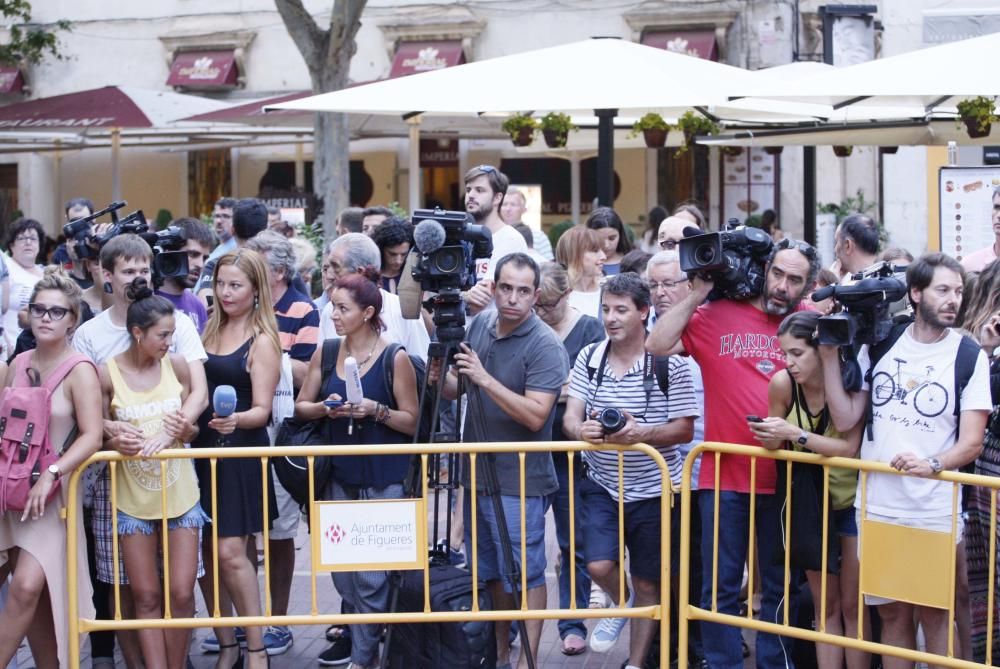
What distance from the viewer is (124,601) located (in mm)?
Result: 6363

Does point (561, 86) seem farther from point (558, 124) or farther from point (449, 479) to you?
point (449, 479)

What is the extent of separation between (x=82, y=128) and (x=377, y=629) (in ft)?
41.3

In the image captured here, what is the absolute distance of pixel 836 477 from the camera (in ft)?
18.2

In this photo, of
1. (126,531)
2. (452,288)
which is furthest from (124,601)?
(452,288)

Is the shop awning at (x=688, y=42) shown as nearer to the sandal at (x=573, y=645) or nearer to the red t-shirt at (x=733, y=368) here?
the sandal at (x=573, y=645)

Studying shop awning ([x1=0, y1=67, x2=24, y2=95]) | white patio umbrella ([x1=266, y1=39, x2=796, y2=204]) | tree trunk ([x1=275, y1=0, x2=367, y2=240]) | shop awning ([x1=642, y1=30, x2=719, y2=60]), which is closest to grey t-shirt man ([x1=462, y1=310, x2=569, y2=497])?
white patio umbrella ([x1=266, y1=39, x2=796, y2=204])

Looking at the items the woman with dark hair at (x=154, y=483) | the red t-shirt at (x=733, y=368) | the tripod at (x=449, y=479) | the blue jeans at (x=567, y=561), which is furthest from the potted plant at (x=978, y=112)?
the woman with dark hair at (x=154, y=483)

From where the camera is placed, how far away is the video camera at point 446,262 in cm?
583

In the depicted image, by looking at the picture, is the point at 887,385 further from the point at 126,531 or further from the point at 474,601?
the point at 126,531

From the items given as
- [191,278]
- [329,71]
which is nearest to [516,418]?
[191,278]

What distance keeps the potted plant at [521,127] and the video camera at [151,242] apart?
13.8 feet

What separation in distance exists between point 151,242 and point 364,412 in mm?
1660

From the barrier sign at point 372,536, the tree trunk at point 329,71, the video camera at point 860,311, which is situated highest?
the tree trunk at point 329,71

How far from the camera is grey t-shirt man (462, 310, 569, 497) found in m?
6.12
